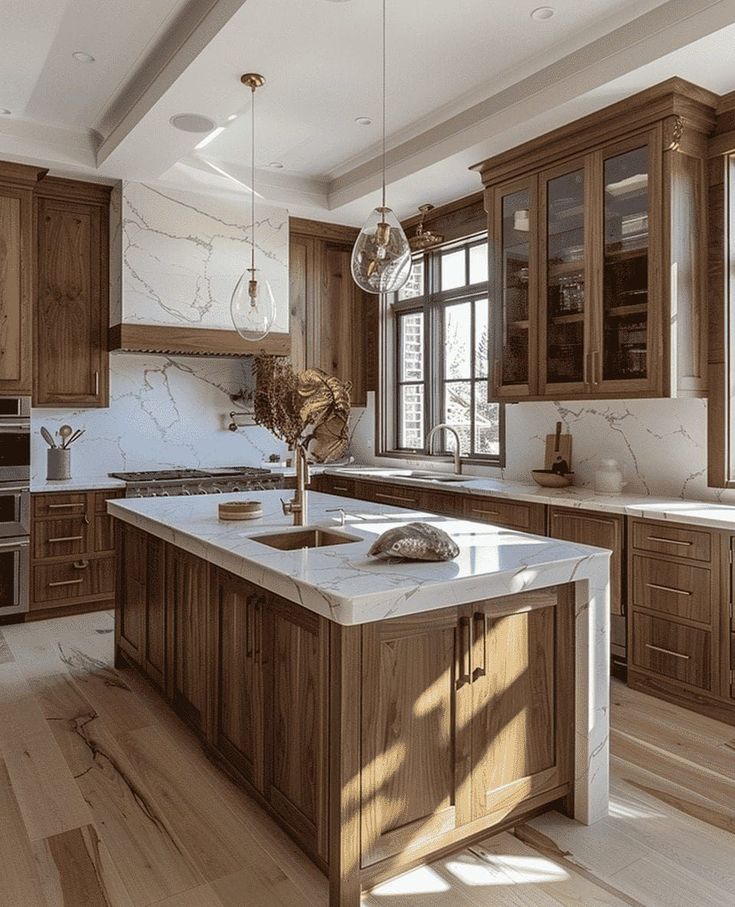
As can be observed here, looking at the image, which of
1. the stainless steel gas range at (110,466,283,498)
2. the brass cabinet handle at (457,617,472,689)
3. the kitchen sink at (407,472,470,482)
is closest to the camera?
the brass cabinet handle at (457,617,472,689)

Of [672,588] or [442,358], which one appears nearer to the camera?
[672,588]

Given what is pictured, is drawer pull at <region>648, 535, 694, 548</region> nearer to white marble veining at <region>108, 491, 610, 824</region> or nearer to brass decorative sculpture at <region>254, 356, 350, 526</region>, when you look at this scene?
white marble veining at <region>108, 491, 610, 824</region>

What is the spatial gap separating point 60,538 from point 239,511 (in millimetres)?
2166

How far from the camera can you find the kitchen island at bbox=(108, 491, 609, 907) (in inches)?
73.9

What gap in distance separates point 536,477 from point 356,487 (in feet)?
4.99

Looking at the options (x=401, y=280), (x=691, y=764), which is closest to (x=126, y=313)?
(x=401, y=280)

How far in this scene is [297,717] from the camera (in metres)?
2.05

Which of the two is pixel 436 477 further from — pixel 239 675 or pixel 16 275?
pixel 16 275

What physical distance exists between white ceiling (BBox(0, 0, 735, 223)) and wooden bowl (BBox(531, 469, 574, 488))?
1.91m

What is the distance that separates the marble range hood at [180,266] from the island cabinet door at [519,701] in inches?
137

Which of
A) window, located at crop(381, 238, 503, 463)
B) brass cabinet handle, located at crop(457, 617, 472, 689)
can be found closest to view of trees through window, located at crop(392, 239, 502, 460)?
window, located at crop(381, 238, 503, 463)

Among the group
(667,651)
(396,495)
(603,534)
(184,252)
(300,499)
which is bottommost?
(667,651)

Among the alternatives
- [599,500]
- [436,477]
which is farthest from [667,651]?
[436,477]

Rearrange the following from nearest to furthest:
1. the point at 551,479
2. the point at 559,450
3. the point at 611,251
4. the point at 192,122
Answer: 1. the point at 611,251
2. the point at 192,122
3. the point at 551,479
4. the point at 559,450
